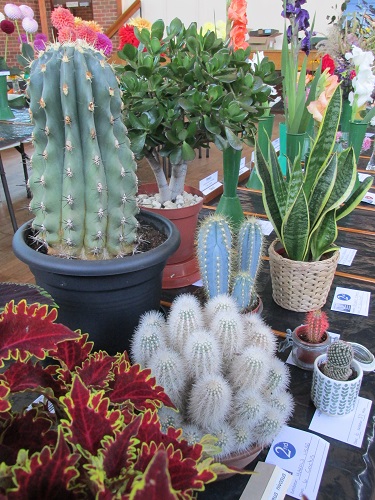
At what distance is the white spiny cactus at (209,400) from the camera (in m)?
0.52

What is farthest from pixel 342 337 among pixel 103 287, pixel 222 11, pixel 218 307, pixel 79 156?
pixel 222 11

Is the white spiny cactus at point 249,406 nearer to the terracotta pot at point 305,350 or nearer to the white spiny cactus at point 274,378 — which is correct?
the white spiny cactus at point 274,378

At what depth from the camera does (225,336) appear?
594 millimetres

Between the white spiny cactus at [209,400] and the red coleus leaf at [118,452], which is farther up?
the red coleus leaf at [118,452]

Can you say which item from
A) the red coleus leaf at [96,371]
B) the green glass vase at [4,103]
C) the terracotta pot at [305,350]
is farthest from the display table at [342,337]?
the green glass vase at [4,103]

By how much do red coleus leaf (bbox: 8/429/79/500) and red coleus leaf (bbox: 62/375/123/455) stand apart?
0.14ft

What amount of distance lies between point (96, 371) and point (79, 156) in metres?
0.34

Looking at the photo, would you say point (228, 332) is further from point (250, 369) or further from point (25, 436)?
point (25, 436)

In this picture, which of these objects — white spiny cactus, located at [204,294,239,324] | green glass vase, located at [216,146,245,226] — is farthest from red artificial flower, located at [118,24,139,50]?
white spiny cactus, located at [204,294,239,324]

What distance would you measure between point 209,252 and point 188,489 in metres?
0.46

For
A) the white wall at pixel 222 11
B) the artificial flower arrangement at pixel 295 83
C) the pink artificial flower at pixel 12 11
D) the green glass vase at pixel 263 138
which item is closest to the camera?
the artificial flower arrangement at pixel 295 83

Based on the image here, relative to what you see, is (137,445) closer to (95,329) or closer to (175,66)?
(95,329)

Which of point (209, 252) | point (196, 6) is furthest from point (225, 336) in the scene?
point (196, 6)

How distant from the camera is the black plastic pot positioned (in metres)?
0.67
